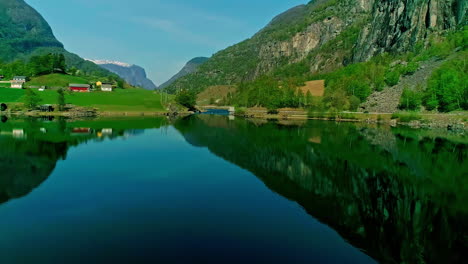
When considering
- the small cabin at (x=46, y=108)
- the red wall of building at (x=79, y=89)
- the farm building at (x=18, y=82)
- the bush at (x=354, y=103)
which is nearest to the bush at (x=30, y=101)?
the small cabin at (x=46, y=108)

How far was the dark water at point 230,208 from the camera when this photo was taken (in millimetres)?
18047

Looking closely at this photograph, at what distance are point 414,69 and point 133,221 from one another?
16646 centimetres

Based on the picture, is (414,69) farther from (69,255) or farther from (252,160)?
(69,255)

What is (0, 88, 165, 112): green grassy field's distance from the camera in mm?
151375

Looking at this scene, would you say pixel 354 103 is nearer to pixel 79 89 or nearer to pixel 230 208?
pixel 230 208

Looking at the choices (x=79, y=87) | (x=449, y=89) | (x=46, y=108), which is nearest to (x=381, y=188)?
(x=449, y=89)

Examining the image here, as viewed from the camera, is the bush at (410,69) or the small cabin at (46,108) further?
the bush at (410,69)

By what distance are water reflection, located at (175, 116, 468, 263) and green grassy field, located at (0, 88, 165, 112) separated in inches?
4241

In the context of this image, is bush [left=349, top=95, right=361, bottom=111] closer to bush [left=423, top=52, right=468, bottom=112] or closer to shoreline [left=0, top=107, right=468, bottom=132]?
shoreline [left=0, top=107, right=468, bottom=132]

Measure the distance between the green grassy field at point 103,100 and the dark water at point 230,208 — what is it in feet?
362

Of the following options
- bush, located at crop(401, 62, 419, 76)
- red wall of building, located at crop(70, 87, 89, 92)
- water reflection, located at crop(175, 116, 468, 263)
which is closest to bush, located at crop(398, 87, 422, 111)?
bush, located at crop(401, 62, 419, 76)

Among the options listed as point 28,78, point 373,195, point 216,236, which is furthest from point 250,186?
point 28,78

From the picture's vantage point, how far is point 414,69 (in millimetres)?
155000

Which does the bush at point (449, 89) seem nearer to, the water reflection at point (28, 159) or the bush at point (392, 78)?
the bush at point (392, 78)
